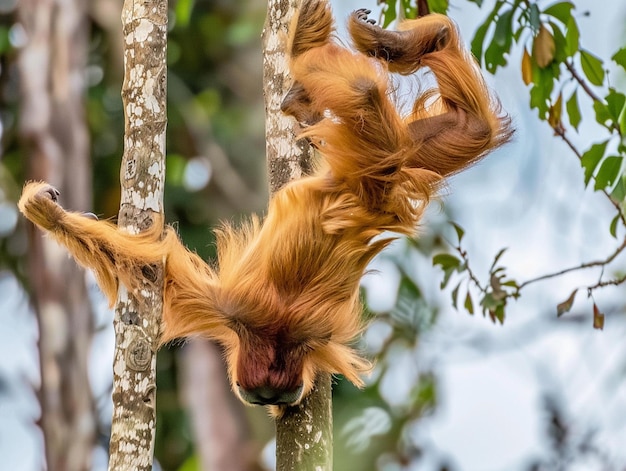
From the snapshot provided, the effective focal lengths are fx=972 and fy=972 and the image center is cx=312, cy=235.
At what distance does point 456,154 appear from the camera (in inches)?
176

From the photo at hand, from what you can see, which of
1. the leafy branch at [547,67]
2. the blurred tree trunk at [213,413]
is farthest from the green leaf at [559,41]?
the blurred tree trunk at [213,413]

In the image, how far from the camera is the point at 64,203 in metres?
7.32

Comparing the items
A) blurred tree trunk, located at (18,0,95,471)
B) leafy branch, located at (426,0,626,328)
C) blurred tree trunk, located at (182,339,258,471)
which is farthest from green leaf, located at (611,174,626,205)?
blurred tree trunk, located at (18,0,95,471)

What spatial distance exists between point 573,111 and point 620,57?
58 centimetres

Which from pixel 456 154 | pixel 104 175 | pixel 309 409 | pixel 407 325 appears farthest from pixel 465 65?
pixel 104 175

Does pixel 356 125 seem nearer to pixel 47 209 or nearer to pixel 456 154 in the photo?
pixel 456 154

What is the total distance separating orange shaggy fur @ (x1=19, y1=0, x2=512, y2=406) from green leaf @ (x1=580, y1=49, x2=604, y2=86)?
0.62 m

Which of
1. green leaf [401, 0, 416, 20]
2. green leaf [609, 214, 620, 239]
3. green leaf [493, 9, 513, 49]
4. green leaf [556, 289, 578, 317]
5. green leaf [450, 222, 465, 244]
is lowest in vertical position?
green leaf [556, 289, 578, 317]

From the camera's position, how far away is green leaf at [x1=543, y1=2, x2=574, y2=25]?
4664 millimetres

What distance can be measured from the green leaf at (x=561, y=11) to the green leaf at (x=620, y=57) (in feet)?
1.77

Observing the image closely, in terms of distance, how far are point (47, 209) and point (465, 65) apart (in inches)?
79.8

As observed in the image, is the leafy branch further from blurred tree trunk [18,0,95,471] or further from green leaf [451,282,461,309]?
blurred tree trunk [18,0,95,471]

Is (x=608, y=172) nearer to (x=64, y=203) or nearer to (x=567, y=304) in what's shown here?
(x=567, y=304)

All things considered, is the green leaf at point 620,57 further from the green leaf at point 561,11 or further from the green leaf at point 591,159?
the green leaf at point 561,11
